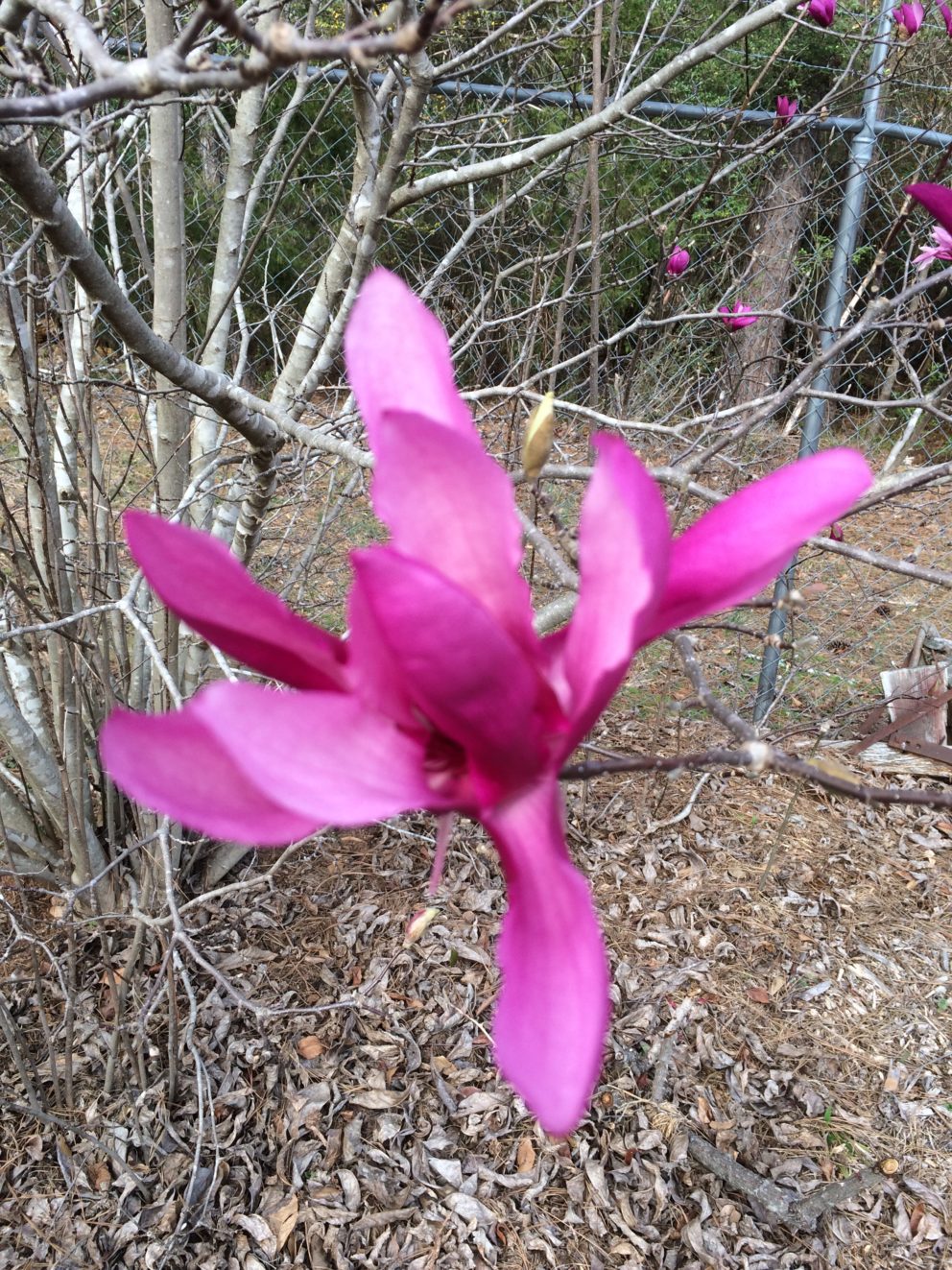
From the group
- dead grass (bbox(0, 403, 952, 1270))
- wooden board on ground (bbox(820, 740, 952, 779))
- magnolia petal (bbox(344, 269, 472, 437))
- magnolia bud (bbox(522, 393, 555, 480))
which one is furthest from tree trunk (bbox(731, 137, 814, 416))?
magnolia petal (bbox(344, 269, 472, 437))

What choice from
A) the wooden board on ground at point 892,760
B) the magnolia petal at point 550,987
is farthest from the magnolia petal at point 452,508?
the wooden board on ground at point 892,760

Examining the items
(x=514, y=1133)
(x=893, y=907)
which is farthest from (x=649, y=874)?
(x=514, y=1133)

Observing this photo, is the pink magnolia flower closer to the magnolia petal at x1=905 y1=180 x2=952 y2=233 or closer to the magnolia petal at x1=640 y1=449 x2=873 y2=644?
the magnolia petal at x1=640 y1=449 x2=873 y2=644

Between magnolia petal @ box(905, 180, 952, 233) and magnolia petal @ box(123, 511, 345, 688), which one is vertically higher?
magnolia petal @ box(905, 180, 952, 233)

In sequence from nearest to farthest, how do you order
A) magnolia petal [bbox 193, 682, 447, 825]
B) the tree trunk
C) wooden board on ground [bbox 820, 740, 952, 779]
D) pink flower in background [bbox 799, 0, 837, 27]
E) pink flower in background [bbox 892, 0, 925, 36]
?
magnolia petal [bbox 193, 682, 447, 825] → pink flower in background [bbox 799, 0, 837, 27] → pink flower in background [bbox 892, 0, 925, 36] → wooden board on ground [bbox 820, 740, 952, 779] → the tree trunk

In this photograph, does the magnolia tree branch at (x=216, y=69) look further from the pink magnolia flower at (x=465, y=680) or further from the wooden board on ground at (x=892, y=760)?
the wooden board on ground at (x=892, y=760)

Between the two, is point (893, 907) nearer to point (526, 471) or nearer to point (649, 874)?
point (649, 874)
